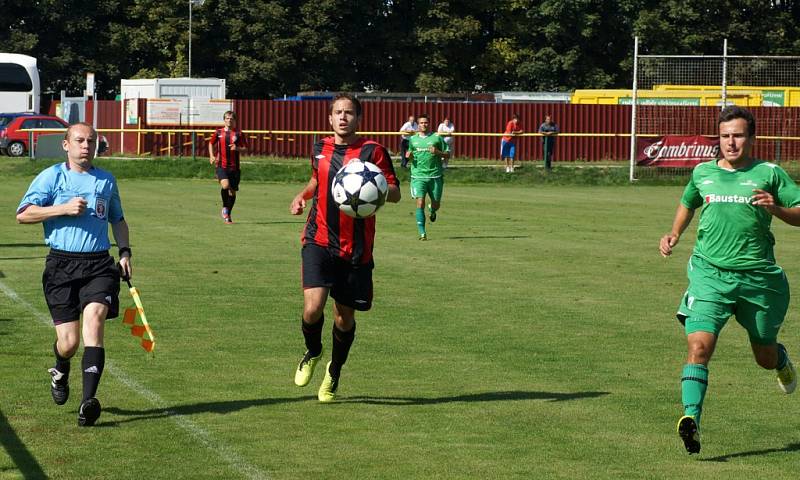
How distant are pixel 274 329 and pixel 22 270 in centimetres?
560

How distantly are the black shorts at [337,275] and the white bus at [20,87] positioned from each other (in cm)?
5129

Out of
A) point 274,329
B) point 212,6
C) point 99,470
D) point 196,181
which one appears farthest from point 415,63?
point 99,470

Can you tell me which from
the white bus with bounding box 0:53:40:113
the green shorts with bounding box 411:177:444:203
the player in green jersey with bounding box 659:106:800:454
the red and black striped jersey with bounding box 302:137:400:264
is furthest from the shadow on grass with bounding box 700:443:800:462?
the white bus with bounding box 0:53:40:113

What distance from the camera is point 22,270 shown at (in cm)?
1691

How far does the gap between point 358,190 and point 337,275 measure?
24.8 inches

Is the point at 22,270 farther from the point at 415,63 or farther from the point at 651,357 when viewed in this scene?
the point at 415,63

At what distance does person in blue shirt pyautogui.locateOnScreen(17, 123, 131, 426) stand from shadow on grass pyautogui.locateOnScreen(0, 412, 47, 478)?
17.1 inches

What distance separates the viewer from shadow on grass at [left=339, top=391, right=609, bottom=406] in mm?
9273

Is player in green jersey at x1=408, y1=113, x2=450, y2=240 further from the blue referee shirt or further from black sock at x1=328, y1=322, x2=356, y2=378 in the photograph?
the blue referee shirt

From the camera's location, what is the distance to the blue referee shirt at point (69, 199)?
8.43 meters

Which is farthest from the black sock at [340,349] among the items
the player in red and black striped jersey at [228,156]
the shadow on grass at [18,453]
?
the player in red and black striped jersey at [228,156]

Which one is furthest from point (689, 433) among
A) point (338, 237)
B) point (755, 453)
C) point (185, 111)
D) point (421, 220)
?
point (185, 111)

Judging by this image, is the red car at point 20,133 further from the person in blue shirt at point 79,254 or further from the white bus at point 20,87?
the person in blue shirt at point 79,254

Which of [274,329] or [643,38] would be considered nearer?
[274,329]
